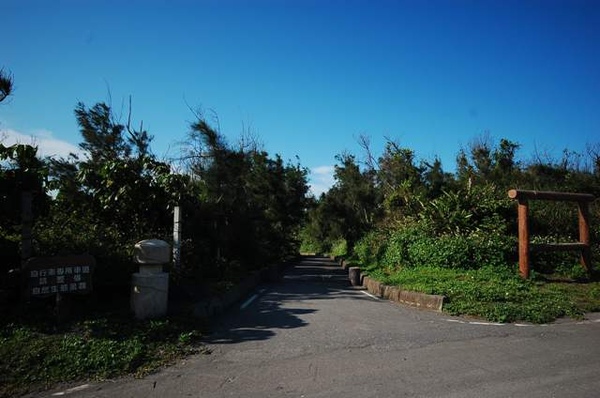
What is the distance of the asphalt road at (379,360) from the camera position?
16.7ft

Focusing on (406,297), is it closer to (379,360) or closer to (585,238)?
Answer: (379,360)

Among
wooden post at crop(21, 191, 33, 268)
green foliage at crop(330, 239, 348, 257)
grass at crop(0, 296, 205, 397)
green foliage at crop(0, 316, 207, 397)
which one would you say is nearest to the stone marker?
grass at crop(0, 296, 205, 397)

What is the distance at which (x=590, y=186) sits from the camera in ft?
64.4

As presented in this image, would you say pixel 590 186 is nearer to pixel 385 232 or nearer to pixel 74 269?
pixel 385 232

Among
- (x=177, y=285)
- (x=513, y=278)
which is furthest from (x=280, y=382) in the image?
(x=513, y=278)

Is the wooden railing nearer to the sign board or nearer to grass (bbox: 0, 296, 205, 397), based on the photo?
grass (bbox: 0, 296, 205, 397)

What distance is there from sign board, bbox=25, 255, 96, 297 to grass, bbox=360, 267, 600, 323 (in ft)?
23.2

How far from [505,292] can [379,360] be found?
5532mm

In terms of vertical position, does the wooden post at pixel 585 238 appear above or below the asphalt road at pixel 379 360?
above

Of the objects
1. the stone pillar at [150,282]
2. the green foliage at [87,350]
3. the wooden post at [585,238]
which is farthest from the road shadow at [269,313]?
the wooden post at [585,238]

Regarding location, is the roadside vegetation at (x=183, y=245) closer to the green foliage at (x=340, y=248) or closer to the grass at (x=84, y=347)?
the grass at (x=84, y=347)

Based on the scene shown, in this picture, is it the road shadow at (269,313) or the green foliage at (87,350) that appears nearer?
the green foliage at (87,350)

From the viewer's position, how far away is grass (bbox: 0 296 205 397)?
556cm

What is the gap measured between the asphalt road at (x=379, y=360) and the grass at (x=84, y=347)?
36 cm
